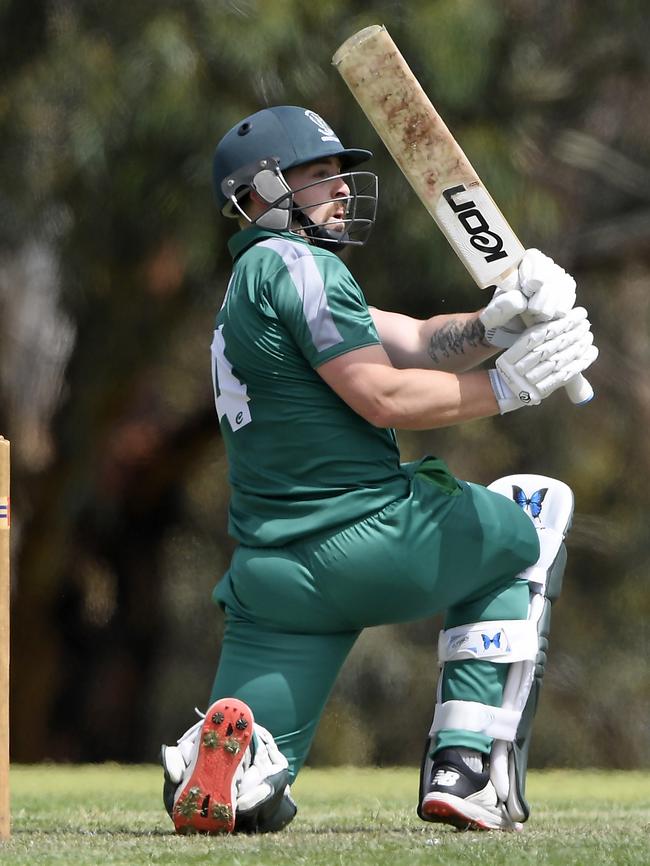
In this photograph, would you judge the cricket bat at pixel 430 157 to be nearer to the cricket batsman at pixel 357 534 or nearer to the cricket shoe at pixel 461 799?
the cricket batsman at pixel 357 534

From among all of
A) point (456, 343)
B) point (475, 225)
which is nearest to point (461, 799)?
point (456, 343)

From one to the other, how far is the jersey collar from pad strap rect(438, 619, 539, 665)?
0.93 metres

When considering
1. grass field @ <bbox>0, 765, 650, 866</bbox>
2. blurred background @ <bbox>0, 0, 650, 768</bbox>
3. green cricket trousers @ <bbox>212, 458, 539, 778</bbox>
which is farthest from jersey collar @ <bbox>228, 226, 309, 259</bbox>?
blurred background @ <bbox>0, 0, 650, 768</bbox>

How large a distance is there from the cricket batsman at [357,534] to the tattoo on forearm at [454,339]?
0.28 meters

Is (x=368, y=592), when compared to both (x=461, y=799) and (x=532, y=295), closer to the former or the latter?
(x=461, y=799)

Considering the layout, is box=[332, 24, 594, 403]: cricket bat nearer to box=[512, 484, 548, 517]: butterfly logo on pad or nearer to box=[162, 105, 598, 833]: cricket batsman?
box=[162, 105, 598, 833]: cricket batsman

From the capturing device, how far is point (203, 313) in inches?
385

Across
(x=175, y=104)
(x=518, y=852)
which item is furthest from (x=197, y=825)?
(x=175, y=104)

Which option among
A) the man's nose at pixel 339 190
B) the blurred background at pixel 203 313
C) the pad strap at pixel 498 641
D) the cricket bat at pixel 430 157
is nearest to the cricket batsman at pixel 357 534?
the pad strap at pixel 498 641

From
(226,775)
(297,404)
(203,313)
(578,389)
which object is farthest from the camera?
(203,313)

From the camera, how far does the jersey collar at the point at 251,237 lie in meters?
4.00

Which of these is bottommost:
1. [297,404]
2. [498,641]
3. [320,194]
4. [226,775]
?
[226,775]

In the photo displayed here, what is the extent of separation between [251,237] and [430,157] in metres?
0.44

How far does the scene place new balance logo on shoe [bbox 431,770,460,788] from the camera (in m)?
3.76
